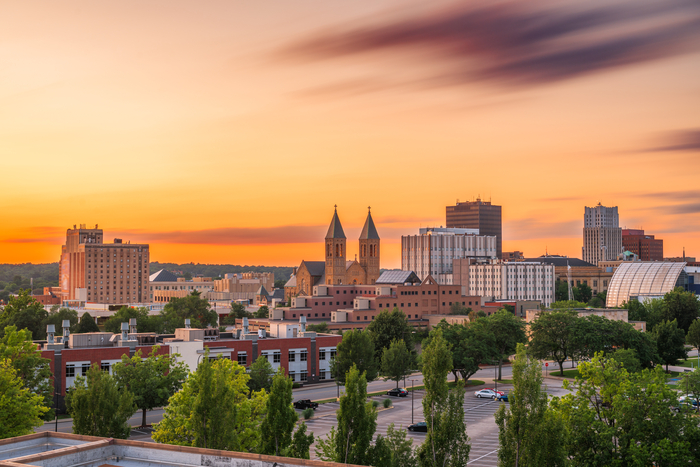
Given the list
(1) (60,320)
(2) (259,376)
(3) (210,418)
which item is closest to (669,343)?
(2) (259,376)

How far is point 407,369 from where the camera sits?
320ft

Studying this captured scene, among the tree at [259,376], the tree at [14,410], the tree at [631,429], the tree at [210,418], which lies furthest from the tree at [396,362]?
the tree at [631,429]

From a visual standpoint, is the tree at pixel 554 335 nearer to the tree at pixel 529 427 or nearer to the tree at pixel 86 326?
the tree at pixel 529 427

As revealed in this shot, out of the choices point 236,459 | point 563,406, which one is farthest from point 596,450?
point 236,459

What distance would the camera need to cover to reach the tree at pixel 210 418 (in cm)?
4034

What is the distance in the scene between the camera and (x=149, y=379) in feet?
225

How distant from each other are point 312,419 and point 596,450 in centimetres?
3724

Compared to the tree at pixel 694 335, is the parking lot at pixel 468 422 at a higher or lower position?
lower

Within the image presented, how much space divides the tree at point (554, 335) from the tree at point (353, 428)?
75.3m

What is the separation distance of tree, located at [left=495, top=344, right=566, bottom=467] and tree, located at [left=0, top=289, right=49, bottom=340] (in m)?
109

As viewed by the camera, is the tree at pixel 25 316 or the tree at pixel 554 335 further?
the tree at pixel 25 316

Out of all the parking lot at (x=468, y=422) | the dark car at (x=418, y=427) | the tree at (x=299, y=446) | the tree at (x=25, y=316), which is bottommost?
the parking lot at (x=468, y=422)

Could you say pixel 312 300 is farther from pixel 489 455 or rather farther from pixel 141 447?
pixel 141 447

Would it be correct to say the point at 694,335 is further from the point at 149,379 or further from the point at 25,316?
the point at 25,316
